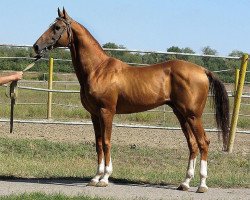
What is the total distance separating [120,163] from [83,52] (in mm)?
3058

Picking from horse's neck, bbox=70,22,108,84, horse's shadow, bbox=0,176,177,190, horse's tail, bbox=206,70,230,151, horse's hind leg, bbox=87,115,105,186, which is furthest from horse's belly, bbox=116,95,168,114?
horse's shadow, bbox=0,176,177,190

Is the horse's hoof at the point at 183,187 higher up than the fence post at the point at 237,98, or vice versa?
the fence post at the point at 237,98

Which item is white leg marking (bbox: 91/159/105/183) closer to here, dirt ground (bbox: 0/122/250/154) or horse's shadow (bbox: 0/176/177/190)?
horse's shadow (bbox: 0/176/177/190)

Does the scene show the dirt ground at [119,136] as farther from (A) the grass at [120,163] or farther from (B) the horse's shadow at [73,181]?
(B) the horse's shadow at [73,181]

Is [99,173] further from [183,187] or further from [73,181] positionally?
[183,187]

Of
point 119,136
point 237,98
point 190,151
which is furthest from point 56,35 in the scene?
point 119,136

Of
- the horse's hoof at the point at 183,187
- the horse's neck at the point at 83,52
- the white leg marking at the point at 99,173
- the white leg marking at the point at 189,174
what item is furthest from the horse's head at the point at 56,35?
the horse's hoof at the point at 183,187

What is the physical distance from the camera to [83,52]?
29.2 ft

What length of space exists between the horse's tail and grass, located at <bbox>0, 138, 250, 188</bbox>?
80cm

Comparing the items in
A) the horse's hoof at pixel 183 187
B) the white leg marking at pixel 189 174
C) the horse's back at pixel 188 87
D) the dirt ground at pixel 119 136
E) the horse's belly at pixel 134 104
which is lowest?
the dirt ground at pixel 119 136

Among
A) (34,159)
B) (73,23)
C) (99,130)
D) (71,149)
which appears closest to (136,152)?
(71,149)

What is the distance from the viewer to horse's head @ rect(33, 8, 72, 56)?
8.73m

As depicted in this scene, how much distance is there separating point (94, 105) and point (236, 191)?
221cm

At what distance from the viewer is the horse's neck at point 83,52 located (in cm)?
887
